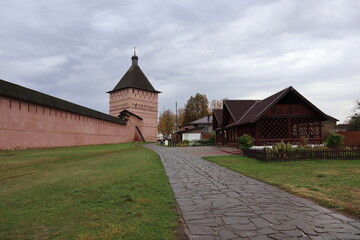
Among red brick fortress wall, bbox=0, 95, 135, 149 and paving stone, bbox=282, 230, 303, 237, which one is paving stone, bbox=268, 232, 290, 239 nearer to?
paving stone, bbox=282, 230, 303, 237

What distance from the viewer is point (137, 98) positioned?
2793 inches

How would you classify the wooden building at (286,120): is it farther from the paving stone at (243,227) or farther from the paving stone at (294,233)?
the paving stone at (294,233)

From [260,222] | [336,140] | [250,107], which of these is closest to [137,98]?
[250,107]

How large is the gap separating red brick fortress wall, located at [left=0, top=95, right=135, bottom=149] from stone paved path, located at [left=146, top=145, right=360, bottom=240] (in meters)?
17.4

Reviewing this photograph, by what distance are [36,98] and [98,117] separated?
13.6 meters

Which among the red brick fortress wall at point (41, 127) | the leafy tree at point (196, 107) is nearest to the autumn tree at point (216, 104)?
the leafy tree at point (196, 107)

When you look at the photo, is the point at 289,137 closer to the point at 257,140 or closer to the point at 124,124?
the point at 257,140

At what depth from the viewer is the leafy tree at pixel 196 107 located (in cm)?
7581

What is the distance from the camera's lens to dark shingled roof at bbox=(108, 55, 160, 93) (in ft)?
232

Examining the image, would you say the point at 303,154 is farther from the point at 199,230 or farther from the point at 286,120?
the point at 199,230

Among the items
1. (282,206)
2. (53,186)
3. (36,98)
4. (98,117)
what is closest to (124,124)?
(98,117)

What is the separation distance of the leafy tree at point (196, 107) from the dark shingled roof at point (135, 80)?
10.4m

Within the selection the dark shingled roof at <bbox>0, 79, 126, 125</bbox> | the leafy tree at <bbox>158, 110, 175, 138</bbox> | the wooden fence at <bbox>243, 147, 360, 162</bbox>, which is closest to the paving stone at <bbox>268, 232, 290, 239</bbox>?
the wooden fence at <bbox>243, 147, 360, 162</bbox>

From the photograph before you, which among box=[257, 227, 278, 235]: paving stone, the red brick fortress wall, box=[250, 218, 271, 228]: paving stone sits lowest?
box=[257, 227, 278, 235]: paving stone
